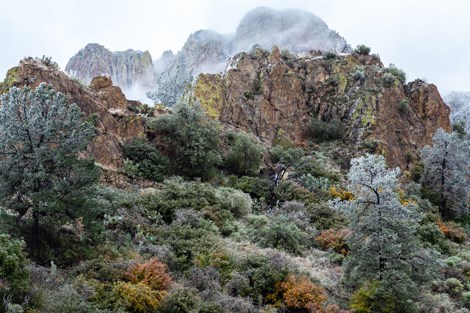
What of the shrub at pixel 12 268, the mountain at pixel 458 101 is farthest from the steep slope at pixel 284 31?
the shrub at pixel 12 268

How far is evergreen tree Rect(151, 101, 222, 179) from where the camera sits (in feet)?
Result: 75.0

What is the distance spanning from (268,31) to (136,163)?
59533mm

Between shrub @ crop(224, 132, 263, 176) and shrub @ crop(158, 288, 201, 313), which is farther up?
shrub @ crop(224, 132, 263, 176)

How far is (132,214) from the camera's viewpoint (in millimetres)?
15625

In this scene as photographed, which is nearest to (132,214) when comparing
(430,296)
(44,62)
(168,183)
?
(168,183)

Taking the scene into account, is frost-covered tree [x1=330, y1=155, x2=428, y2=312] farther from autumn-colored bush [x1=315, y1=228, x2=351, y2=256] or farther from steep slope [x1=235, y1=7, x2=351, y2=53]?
steep slope [x1=235, y1=7, x2=351, y2=53]

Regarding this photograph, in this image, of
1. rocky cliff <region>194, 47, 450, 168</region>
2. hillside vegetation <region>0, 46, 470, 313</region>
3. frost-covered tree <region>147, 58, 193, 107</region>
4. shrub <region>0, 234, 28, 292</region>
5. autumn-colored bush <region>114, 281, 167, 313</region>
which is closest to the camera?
shrub <region>0, 234, 28, 292</region>

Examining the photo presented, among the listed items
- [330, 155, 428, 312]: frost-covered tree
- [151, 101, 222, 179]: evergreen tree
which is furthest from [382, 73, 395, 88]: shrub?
[330, 155, 428, 312]: frost-covered tree

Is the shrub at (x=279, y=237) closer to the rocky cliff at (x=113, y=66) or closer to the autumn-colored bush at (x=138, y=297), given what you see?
the autumn-colored bush at (x=138, y=297)

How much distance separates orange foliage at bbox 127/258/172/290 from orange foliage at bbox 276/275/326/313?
9.71ft

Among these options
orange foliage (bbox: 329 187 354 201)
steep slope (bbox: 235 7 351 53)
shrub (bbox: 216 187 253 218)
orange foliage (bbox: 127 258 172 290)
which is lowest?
orange foliage (bbox: 127 258 172 290)

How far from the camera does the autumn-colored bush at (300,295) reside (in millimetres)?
11445

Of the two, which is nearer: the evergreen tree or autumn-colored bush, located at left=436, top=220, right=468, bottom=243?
autumn-colored bush, located at left=436, top=220, right=468, bottom=243

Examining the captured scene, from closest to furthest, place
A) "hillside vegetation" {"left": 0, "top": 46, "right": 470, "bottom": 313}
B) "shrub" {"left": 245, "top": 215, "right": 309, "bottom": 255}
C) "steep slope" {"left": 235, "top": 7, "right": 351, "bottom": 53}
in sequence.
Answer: "hillside vegetation" {"left": 0, "top": 46, "right": 470, "bottom": 313} < "shrub" {"left": 245, "top": 215, "right": 309, "bottom": 255} < "steep slope" {"left": 235, "top": 7, "right": 351, "bottom": 53}
